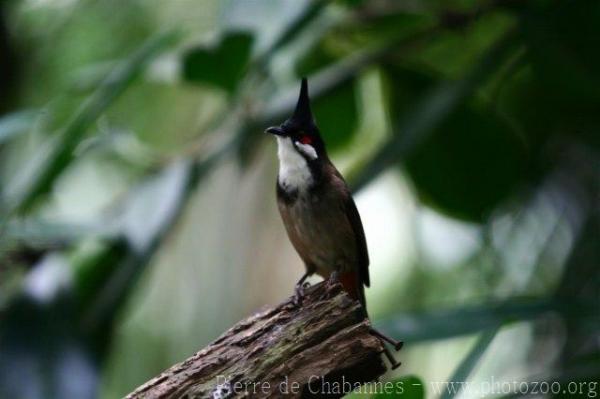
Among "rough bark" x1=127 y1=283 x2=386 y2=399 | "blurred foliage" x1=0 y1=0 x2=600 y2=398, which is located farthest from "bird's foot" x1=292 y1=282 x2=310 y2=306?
"blurred foliage" x1=0 y1=0 x2=600 y2=398

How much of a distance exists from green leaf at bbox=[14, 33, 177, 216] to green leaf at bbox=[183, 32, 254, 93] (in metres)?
0.15

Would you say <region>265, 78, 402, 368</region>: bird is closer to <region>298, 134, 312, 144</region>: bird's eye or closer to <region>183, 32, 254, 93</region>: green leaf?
<region>298, 134, 312, 144</region>: bird's eye

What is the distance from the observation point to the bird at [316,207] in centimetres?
274

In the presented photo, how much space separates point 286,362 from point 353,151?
263 cm

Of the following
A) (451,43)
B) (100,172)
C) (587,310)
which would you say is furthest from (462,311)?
(100,172)

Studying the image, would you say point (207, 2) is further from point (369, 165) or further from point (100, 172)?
point (369, 165)

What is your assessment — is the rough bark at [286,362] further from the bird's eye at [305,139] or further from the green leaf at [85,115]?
the green leaf at [85,115]

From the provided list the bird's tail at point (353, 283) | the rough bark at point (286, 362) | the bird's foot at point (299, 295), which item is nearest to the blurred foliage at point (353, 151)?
the bird's tail at point (353, 283)

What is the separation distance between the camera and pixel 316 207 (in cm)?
275

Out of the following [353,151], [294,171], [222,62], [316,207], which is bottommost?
[316,207]

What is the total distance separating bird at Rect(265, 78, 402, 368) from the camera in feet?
9.00

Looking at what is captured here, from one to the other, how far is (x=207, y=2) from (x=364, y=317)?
310 cm

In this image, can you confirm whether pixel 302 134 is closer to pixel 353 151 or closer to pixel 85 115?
pixel 85 115

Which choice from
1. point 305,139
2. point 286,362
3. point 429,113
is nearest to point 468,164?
point 429,113
